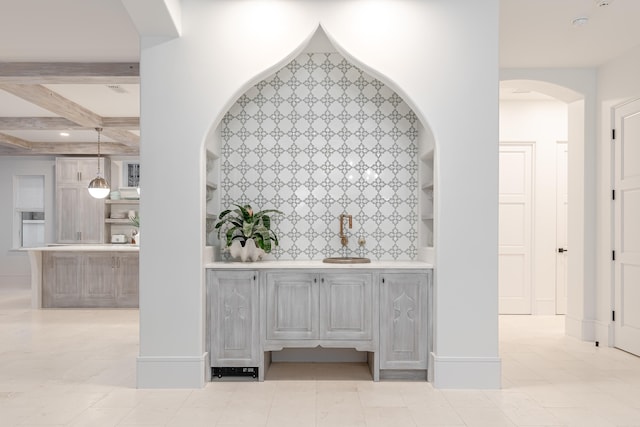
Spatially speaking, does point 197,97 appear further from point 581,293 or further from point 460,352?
→ point 581,293

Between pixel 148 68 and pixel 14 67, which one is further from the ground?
pixel 14 67

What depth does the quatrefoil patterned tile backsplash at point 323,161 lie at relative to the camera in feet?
15.2

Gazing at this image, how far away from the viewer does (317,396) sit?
3.71 m

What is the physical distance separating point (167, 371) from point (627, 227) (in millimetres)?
4308

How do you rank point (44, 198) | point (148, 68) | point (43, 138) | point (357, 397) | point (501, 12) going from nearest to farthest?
point (357, 397)
point (148, 68)
point (501, 12)
point (43, 138)
point (44, 198)

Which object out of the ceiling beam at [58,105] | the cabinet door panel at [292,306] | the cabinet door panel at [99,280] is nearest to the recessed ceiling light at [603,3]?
the cabinet door panel at [292,306]

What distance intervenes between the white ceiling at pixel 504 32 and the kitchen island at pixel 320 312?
2184 mm

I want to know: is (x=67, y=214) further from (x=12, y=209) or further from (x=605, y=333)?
(x=605, y=333)

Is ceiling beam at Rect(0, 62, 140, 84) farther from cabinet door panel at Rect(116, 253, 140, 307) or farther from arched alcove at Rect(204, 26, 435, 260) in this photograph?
cabinet door panel at Rect(116, 253, 140, 307)

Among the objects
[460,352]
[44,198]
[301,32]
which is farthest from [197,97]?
[44,198]

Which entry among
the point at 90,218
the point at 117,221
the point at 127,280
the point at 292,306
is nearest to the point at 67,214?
the point at 90,218

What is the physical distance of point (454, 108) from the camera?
3939mm

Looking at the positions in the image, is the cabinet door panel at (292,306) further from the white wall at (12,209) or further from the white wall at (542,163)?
the white wall at (12,209)

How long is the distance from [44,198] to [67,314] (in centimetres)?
451
